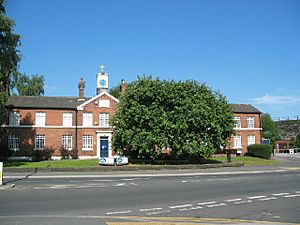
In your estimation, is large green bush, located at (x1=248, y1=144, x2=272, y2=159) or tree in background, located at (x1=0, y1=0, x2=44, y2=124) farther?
large green bush, located at (x1=248, y1=144, x2=272, y2=159)

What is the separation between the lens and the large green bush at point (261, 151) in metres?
45.4

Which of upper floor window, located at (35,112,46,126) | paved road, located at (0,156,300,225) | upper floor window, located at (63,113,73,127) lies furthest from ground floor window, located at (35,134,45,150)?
paved road, located at (0,156,300,225)

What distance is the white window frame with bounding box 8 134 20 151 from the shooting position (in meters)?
41.5

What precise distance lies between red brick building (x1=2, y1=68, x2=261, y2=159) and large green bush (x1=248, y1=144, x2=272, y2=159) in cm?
529

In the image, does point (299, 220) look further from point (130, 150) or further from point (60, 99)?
point (60, 99)

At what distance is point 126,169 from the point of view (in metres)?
29.6

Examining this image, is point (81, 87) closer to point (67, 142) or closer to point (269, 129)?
point (67, 142)

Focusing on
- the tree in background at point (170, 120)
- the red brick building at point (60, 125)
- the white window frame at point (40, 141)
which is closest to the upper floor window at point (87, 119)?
the red brick building at point (60, 125)

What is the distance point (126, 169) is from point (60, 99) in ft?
68.3

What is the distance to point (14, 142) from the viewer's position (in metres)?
41.7

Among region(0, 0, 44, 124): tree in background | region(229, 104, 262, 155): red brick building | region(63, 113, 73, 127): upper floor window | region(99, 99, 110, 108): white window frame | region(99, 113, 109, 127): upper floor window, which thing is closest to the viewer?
region(0, 0, 44, 124): tree in background

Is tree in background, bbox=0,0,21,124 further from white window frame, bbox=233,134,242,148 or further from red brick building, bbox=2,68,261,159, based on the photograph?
white window frame, bbox=233,134,242,148

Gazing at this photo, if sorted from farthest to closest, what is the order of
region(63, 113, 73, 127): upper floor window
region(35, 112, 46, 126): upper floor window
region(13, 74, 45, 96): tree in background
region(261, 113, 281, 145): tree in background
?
region(261, 113, 281, 145): tree in background → region(13, 74, 45, 96): tree in background → region(63, 113, 73, 127): upper floor window → region(35, 112, 46, 126): upper floor window

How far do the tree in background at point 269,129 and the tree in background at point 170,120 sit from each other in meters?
44.1
